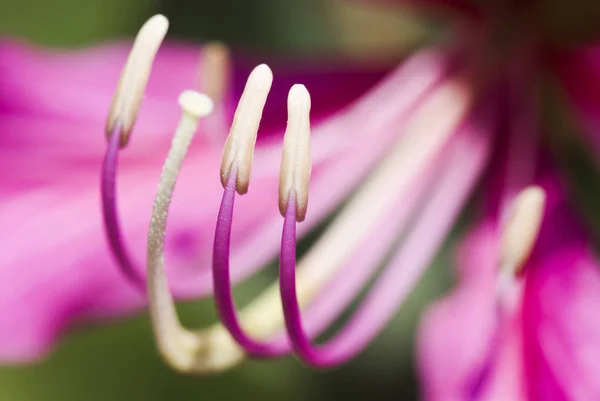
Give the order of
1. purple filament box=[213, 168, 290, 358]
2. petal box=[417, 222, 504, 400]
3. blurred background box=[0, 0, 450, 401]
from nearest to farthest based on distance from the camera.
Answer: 1. purple filament box=[213, 168, 290, 358]
2. petal box=[417, 222, 504, 400]
3. blurred background box=[0, 0, 450, 401]

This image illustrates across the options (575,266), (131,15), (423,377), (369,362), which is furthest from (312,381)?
(131,15)

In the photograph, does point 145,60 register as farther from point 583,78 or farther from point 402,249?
point 583,78

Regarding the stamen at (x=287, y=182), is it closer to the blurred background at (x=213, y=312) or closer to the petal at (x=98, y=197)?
the petal at (x=98, y=197)

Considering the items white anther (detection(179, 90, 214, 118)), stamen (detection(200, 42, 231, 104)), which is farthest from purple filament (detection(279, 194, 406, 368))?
stamen (detection(200, 42, 231, 104))

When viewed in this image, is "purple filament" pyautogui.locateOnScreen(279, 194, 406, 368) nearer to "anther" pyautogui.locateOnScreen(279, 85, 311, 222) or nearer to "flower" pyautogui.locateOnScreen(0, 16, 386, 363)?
"anther" pyautogui.locateOnScreen(279, 85, 311, 222)

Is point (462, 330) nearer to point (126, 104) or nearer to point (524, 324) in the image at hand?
point (524, 324)
